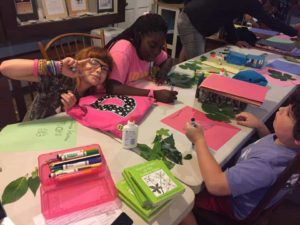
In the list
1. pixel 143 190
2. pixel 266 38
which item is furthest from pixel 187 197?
pixel 266 38

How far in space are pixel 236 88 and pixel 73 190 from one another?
36.4 inches

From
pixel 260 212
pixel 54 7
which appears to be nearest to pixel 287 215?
pixel 260 212

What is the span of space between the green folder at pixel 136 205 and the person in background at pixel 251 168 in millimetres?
231

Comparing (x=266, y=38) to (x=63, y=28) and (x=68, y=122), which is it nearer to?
(x=63, y=28)

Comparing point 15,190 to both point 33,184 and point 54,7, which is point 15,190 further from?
point 54,7

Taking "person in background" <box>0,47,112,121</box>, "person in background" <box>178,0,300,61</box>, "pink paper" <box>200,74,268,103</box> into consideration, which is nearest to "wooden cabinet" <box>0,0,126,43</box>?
"person in background" <box>178,0,300,61</box>

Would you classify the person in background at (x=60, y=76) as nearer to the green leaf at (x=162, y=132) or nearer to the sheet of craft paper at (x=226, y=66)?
the green leaf at (x=162, y=132)

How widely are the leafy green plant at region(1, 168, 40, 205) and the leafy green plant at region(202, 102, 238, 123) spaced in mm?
778

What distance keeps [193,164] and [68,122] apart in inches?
20.7

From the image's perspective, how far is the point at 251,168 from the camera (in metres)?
0.89

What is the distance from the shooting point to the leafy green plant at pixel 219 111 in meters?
1.24

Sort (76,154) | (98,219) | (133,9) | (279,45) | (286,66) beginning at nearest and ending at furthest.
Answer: (98,219) → (76,154) → (286,66) → (279,45) → (133,9)

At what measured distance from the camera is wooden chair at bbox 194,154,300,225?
0.82 m

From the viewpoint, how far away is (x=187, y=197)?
79 cm
